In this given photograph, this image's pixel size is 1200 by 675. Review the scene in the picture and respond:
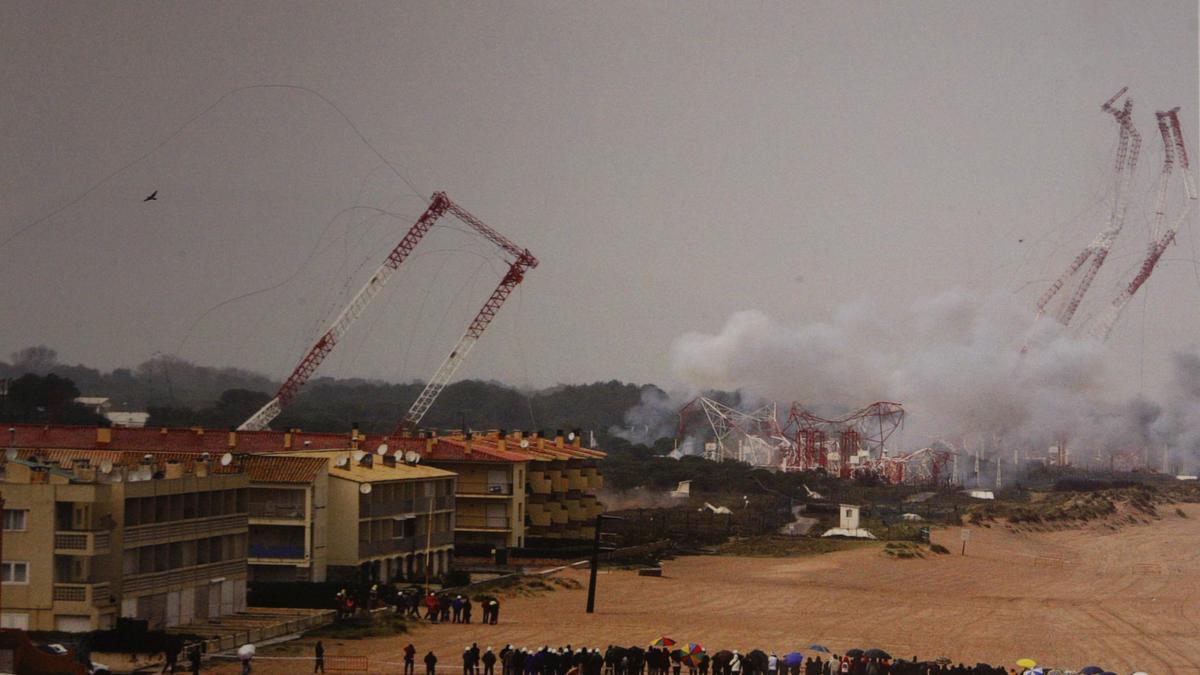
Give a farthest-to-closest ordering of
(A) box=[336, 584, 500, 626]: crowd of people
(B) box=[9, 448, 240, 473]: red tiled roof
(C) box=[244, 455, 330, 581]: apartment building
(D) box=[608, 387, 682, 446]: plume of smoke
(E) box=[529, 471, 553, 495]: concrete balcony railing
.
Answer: (D) box=[608, 387, 682, 446]: plume of smoke → (E) box=[529, 471, 553, 495]: concrete balcony railing → (C) box=[244, 455, 330, 581]: apartment building → (B) box=[9, 448, 240, 473]: red tiled roof → (A) box=[336, 584, 500, 626]: crowd of people

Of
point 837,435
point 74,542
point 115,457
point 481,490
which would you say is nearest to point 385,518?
point 115,457

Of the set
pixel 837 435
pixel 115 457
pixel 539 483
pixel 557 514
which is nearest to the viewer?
pixel 115 457

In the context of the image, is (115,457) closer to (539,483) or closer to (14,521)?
(14,521)

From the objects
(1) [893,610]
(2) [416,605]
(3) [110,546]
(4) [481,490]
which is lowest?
(1) [893,610]

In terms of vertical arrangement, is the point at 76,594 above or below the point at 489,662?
above

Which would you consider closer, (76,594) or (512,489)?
(76,594)

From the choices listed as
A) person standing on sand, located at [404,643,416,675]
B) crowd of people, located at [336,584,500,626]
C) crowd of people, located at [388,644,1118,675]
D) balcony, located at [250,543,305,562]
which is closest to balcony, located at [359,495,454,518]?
balcony, located at [250,543,305,562]

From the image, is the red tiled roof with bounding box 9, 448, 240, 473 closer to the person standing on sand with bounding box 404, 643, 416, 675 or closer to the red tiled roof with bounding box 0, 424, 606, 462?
the red tiled roof with bounding box 0, 424, 606, 462
